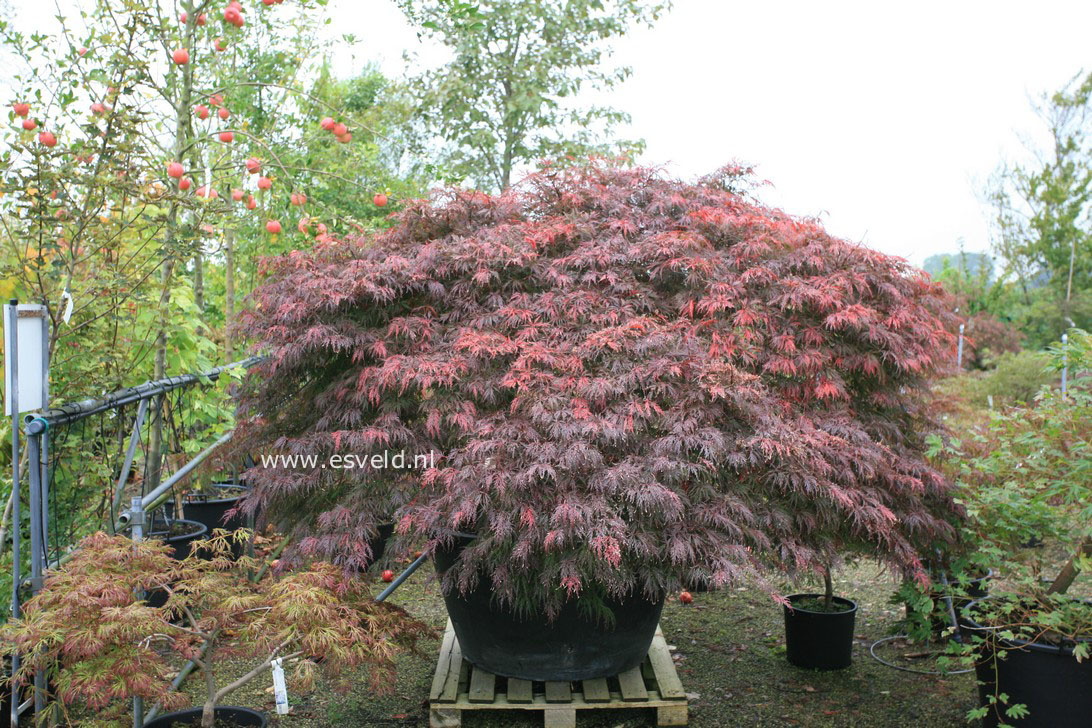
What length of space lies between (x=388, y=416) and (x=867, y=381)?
186 cm

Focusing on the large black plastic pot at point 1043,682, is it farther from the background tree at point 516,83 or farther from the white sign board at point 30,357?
the background tree at point 516,83

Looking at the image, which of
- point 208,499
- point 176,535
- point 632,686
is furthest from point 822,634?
point 208,499

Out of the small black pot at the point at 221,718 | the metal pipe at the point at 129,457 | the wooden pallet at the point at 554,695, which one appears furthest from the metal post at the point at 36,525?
the wooden pallet at the point at 554,695

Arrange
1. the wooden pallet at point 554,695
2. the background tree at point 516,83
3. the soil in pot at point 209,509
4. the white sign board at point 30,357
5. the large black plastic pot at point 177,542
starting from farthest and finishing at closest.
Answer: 1. the background tree at point 516,83
2. the soil in pot at point 209,509
3. the large black plastic pot at point 177,542
4. the wooden pallet at point 554,695
5. the white sign board at point 30,357

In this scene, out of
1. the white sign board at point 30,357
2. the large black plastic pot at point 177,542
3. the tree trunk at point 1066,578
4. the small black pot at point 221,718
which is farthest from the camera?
the large black plastic pot at point 177,542

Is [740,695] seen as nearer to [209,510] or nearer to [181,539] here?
[181,539]

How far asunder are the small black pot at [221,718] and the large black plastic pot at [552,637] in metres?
0.83

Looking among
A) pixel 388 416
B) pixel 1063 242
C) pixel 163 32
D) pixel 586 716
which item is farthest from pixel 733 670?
pixel 1063 242

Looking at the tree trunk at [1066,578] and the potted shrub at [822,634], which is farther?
the potted shrub at [822,634]

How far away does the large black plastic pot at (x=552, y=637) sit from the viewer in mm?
2982

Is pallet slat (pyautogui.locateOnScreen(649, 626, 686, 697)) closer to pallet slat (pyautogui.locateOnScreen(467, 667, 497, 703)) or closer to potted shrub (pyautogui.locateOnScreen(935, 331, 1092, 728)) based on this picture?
pallet slat (pyautogui.locateOnScreen(467, 667, 497, 703))

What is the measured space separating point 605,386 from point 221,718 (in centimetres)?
151

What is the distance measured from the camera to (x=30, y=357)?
248 cm

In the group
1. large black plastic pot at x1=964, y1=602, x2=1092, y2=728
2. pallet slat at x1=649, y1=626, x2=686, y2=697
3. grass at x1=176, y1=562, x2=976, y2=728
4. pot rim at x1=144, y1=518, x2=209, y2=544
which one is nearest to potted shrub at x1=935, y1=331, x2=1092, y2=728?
large black plastic pot at x1=964, y1=602, x2=1092, y2=728
